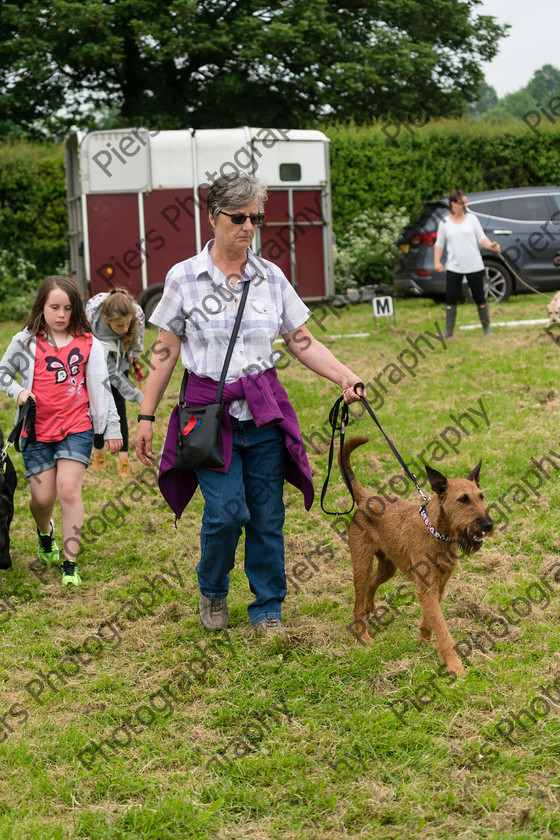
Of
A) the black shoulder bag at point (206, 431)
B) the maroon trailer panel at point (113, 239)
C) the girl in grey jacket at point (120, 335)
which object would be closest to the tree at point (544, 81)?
the maroon trailer panel at point (113, 239)

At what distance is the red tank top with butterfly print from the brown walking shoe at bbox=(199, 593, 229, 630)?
147 centimetres

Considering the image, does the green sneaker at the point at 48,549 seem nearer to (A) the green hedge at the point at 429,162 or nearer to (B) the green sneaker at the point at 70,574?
(B) the green sneaker at the point at 70,574

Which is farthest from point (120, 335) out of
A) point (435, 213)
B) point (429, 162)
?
point (429, 162)

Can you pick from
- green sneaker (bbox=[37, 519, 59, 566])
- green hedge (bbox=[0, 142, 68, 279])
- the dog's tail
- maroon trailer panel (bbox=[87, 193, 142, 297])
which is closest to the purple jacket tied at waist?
the dog's tail

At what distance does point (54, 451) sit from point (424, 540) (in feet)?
8.10

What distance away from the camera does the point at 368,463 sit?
734cm

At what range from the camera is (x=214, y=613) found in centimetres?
454

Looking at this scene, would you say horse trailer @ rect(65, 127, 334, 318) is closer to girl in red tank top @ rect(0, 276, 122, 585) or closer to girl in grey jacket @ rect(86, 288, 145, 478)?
girl in grey jacket @ rect(86, 288, 145, 478)

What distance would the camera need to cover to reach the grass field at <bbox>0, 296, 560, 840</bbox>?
3.00 m

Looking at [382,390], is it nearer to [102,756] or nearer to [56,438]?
[56,438]

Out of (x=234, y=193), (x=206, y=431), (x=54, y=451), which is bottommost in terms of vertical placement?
(x=54, y=451)

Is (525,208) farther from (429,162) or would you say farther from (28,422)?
(28,422)

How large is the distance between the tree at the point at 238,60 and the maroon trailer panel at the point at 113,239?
6847mm

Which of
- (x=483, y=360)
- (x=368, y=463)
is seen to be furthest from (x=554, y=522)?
(x=483, y=360)
